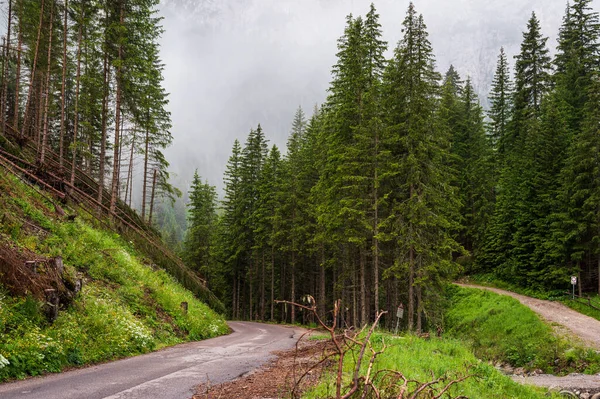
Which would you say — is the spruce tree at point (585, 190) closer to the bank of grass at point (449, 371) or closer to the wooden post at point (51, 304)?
the bank of grass at point (449, 371)

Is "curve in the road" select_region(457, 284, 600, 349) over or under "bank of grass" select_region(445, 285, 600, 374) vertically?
over

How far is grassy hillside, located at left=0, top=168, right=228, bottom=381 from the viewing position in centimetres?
767

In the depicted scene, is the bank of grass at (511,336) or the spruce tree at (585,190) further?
the spruce tree at (585,190)

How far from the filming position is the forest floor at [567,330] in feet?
44.3

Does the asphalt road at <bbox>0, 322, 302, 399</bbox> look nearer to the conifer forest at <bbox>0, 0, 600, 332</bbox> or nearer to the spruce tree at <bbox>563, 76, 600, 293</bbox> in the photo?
the conifer forest at <bbox>0, 0, 600, 332</bbox>

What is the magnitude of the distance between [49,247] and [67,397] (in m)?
8.20

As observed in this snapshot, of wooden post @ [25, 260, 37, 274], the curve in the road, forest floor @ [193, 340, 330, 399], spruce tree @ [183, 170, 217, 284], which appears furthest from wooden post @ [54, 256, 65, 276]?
spruce tree @ [183, 170, 217, 284]

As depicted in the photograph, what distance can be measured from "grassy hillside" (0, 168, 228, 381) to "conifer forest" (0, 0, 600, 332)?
16.8 feet

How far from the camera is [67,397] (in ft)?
17.9

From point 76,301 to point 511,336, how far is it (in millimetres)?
22911

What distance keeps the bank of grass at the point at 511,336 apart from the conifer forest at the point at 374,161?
10.1 ft

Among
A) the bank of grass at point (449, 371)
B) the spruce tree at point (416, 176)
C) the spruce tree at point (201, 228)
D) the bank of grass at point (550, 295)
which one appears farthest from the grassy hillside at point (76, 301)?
the spruce tree at point (201, 228)

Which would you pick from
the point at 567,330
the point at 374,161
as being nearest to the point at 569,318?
the point at 567,330

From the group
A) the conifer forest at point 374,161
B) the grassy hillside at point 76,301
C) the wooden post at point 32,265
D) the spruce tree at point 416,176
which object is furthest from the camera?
the conifer forest at point 374,161
